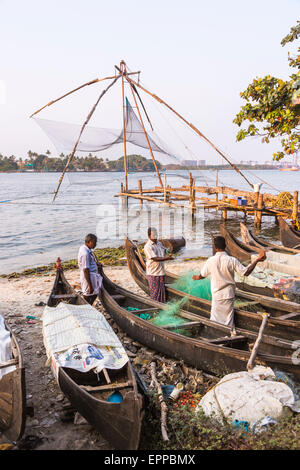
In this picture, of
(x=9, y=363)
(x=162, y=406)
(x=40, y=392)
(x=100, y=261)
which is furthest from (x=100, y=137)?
(x=162, y=406)

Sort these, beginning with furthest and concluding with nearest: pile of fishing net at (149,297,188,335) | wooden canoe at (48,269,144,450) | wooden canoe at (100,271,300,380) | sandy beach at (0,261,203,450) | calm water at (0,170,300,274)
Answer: calm water at (0,170,300,274)
pile of fishing net at (149,297,188,335)
wooden canoe at (100,271,300,380)
sandy beach at (0,261,203,450)
wooden canoe at (48,269,144,450)

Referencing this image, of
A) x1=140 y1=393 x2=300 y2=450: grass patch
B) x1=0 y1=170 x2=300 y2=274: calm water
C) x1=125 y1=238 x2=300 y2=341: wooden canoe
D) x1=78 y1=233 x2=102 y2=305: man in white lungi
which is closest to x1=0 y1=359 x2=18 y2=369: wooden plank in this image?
x1=140 y1=393 x2=300 y2=450: grass patch

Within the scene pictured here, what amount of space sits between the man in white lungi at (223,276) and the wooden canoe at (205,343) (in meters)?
0.17

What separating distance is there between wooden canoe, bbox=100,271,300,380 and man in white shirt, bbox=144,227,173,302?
446 mm

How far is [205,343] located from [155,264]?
1889 mm

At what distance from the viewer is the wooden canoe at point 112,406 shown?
Result: 277 cm

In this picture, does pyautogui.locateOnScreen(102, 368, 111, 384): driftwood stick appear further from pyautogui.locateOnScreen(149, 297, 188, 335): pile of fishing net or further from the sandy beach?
pyautogui.locateOnScreen(149, 297, 188, 335): pile of fishing net

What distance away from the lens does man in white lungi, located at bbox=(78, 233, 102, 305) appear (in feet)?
17.4

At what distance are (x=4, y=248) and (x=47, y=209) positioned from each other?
15768mm

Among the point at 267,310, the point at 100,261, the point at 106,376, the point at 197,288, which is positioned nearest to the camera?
the point at 106,376

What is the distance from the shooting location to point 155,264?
562 centimetres

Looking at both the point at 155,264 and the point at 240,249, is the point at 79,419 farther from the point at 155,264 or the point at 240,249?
the point at 240,249

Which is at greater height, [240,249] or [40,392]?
[240,249]

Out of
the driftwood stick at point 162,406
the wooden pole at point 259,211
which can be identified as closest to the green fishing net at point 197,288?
the driftwood stick at point 162,406
